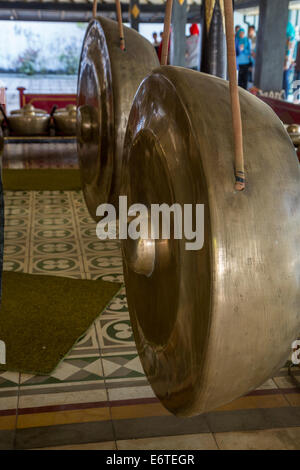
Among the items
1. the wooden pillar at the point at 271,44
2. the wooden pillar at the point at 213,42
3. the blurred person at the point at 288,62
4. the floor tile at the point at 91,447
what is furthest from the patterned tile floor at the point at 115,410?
the blurred person at the point at 288,62

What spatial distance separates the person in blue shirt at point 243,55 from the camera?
7.05 meters

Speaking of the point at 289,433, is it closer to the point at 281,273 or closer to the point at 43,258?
the point at 281,273

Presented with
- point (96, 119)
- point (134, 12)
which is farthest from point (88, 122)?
point (134, 12)

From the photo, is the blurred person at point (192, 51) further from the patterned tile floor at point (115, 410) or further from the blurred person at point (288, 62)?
the patterned tile floor at point (115, 410)

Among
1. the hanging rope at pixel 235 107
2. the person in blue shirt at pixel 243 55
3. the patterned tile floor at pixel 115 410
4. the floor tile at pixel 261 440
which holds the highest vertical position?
the hanging rope at pixel 235 107

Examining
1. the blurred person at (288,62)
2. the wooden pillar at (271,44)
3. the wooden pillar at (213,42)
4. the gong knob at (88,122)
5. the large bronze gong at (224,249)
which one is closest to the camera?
the large bronze gong at (224,249)

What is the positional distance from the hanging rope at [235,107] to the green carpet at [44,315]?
1188 mm

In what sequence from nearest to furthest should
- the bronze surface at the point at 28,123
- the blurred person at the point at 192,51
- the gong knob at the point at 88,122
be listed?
the gong knob at the point at 88,122 < the bronze surface at the point at 28,123 < the blurred person at the point at 192,51

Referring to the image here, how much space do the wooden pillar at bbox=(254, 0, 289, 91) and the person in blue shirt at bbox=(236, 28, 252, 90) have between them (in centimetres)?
46

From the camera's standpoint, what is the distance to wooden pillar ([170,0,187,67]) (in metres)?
7.79

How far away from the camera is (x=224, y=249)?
55 cm

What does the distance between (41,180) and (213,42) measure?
1.99m

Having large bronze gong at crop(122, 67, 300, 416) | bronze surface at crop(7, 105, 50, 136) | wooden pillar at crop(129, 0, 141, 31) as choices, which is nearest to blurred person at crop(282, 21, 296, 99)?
wooden pillar at crop(129, 0, 141, 31)
